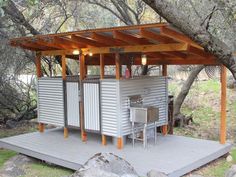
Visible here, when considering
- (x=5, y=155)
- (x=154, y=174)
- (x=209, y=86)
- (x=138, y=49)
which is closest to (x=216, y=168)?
(x=154, y=174)

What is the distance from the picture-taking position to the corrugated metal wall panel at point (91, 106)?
22.7ft

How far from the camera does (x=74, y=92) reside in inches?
293

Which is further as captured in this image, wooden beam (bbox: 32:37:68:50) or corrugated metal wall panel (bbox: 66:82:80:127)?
corrugated metal wall panel (bbox: 66:82:80:127)

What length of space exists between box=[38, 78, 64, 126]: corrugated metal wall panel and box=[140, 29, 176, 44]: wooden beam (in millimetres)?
2821

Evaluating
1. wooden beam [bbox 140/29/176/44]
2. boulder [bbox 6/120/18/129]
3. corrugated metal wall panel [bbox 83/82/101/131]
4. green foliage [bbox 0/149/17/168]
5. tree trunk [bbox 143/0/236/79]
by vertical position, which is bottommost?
green foliage [bbox 0/149/17/168]

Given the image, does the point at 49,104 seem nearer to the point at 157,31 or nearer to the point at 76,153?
the point at 76,153

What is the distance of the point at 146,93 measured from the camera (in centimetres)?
714

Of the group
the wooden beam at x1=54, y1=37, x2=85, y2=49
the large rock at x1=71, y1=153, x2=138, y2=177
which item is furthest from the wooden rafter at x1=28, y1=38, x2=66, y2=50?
the large rock at x1=71, y1=153, x2=138, y2=177

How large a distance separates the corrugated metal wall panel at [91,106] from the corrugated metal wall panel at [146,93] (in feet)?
1.99

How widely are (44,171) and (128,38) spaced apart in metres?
3.04

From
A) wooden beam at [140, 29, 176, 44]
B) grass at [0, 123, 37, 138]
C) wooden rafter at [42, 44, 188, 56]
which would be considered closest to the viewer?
wooden beam at [140, 29, 176, 44]

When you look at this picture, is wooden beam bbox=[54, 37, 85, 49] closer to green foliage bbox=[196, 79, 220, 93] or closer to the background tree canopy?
the background tree canopy

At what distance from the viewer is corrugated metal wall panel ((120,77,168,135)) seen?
261 inches

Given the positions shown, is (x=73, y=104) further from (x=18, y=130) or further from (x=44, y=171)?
(x=18, y=130)
